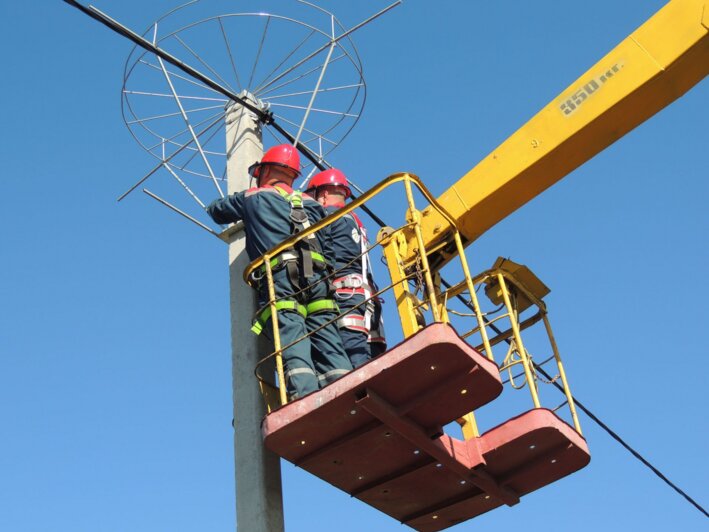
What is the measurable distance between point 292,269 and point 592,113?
272 cm

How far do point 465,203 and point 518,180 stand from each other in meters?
0.51

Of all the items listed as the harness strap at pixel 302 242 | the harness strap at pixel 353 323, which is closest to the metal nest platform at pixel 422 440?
the harness strap at pixel 353 323

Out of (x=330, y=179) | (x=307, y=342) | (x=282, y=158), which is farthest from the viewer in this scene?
(x=330, y=179)

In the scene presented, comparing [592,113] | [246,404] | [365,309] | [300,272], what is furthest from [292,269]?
[592,113]

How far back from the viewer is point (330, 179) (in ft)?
33.8

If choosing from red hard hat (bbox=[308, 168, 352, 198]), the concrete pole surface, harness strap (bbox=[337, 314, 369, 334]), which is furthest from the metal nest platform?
red hard hat (bbox=[308, 168, 352, 198])

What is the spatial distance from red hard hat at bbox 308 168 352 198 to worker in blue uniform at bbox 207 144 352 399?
0.58 m

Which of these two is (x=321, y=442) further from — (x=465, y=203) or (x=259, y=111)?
(x=259, y=111)

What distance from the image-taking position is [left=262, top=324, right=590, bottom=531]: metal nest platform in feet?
24.1

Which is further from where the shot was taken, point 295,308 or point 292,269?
point 292,269

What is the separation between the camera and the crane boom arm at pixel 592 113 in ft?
27.1

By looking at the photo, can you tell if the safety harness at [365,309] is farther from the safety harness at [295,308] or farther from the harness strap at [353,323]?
the safety harness at [295,308]

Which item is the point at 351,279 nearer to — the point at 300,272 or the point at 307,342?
the point at 300,272

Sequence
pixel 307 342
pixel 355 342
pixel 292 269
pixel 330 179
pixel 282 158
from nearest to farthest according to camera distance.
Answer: pixel 307 342, pixel 292 269, pixel 355 342, pixel 282 158, pixel 330 179
